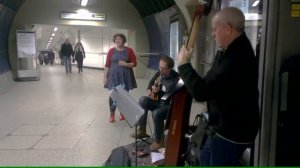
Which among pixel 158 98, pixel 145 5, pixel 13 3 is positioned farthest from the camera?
pixel 145 5

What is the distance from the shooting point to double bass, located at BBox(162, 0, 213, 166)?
7.41 ft

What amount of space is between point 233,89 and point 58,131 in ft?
11.2

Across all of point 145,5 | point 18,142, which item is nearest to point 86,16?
point 145,5

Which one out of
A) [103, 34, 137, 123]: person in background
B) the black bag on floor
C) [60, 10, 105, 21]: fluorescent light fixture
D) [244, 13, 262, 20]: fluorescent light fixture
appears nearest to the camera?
[244, 13, 262, 20]: fluorescent light fixture

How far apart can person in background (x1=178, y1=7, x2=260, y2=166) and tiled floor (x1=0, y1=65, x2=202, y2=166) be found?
73.5 inches

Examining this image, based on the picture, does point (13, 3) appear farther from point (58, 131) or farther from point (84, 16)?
point (58, 131)

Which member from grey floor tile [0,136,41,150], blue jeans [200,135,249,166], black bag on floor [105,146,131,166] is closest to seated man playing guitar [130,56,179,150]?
black bag on floor [105,146,131,166]

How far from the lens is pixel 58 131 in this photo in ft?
15.4

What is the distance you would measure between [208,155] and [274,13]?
1.12m

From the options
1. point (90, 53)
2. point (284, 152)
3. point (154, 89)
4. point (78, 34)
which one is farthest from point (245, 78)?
point (78, 34)

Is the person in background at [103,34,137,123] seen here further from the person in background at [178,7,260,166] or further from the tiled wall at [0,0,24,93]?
the tiled wall at [0,0,24,93]

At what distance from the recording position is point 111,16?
13.3 metres

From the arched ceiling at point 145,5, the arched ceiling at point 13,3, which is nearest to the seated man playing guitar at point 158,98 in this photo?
the arched ceiling at point 145,5

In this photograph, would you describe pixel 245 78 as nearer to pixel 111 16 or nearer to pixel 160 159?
pixel 160 159
